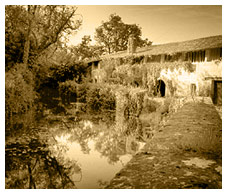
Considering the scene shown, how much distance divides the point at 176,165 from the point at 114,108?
11.9m

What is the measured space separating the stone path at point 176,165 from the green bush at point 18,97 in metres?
6.61

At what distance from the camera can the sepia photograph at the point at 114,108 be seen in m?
2.32

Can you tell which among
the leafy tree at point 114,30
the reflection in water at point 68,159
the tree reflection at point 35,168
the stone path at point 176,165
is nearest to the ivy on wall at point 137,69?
the leafy tree at point 114,30

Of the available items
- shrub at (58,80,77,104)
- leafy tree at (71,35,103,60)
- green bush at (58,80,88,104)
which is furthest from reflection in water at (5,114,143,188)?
shrub at (58,80,77,104)

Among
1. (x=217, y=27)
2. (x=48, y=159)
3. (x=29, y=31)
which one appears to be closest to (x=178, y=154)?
(x=217, y=27)

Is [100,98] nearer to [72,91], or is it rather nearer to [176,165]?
[72,91]

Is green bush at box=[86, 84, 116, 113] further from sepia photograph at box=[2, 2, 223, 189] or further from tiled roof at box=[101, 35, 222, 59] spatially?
tiled roof at box=[101, 35, 222, 59]

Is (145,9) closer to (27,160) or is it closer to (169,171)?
(169,171)

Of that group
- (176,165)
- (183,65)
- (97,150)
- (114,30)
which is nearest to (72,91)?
(183,65)

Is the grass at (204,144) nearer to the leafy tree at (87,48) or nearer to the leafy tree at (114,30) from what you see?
the leafy tree at (114,30)

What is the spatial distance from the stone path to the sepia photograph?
0.01m

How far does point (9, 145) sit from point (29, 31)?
202 inches

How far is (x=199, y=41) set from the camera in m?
17.1

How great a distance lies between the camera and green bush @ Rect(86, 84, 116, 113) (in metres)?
14.2
